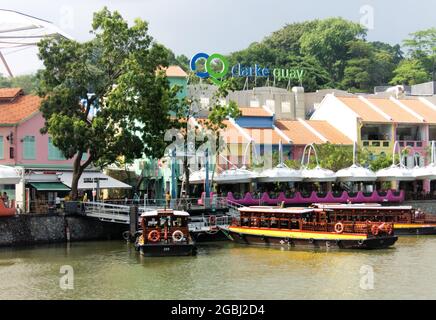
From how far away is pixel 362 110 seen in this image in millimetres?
69688

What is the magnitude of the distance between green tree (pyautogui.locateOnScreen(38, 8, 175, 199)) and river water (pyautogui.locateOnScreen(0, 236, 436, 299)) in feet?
23.6

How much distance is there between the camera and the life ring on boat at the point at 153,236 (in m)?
39.0

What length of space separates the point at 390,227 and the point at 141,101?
56.6ft

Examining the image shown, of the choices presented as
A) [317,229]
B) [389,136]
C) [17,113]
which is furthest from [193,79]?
[389,136]

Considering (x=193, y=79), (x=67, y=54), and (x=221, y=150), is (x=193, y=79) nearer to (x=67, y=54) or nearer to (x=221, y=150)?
(x=221, y=150)

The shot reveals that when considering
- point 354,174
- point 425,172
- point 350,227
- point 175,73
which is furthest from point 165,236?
point 425,172

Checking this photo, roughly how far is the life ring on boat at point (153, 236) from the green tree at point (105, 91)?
9379 millimetres

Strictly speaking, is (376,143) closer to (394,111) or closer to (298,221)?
(394,111)

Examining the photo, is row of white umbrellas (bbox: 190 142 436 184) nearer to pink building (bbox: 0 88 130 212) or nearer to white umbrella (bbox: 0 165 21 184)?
pink building (bbox: 0 88 130 212)

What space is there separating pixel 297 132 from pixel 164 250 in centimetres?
3118

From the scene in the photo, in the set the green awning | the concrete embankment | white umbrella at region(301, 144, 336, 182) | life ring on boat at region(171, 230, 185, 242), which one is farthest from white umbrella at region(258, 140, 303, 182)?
life ring on boat at region(171, 230, 185, 242)
